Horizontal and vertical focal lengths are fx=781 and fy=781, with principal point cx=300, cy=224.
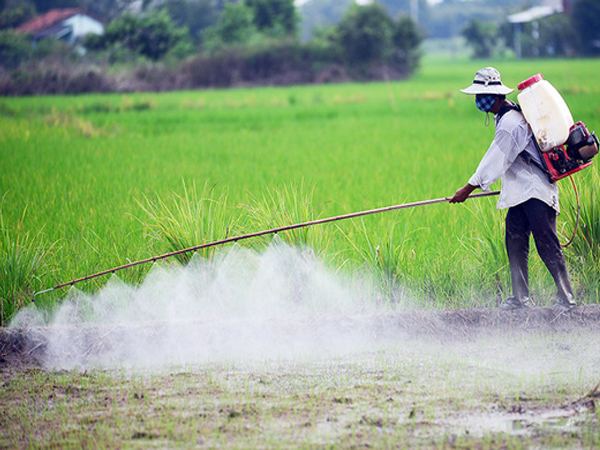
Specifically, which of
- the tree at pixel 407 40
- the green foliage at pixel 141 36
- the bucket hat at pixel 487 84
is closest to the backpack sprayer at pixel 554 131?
the bucket hat at pixel 487 84

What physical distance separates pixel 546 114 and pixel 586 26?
1281 inches

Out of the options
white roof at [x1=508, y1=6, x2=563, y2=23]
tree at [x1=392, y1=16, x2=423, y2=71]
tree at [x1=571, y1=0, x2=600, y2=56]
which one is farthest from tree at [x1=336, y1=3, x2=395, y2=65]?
white roof at [x1=508, y1=6, x2=563, y2=23]

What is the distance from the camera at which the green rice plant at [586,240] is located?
432cm

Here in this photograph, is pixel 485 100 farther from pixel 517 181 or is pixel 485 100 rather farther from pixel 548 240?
pixel 548 240

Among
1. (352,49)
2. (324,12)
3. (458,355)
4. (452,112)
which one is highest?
(458,355)

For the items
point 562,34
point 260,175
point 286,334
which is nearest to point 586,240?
point 286,334

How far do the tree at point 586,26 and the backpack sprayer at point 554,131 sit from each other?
1260 inches

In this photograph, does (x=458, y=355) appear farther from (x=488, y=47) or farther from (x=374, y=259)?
(x=488, y=47)

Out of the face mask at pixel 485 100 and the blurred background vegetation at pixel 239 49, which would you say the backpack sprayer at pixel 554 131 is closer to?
the face mask at pixel 485 100

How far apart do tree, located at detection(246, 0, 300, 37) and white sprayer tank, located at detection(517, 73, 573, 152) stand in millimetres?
29810

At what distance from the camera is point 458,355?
3.78 meters

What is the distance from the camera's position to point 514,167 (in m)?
3.84

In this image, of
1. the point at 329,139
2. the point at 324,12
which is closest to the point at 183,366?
the point at 329,139

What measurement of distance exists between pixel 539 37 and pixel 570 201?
33.9 m
